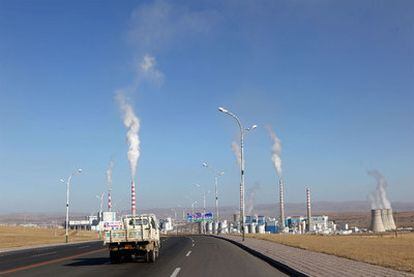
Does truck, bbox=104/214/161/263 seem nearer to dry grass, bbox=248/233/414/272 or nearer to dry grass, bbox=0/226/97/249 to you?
dry grass, bbox=248/233/414/272

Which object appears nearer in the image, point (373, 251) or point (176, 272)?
point (176, 272)

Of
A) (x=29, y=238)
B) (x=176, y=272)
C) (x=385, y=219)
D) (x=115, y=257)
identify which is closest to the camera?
(x=176, y=272)

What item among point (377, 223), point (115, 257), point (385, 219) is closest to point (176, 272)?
point (115, 257)

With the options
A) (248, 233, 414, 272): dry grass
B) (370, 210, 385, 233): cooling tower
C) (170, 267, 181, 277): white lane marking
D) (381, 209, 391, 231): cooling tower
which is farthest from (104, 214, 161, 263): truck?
(381, 209, 391, 231): cooling tower

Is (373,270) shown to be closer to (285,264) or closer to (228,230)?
(285,264)

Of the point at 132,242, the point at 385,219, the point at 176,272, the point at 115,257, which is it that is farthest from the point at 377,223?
the point at 176,272

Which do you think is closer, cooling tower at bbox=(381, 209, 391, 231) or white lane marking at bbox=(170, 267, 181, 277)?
white lane marking at bbox=(170, 267, 181, 277)

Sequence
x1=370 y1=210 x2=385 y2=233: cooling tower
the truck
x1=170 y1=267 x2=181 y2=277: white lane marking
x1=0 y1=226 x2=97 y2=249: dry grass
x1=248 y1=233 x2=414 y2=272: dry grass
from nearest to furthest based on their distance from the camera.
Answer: x1=170 y1=267 x2=181 y2=277: white lane marking
x1=248 y1=233 x2=414 y2=272: dry grass
the truck
x1=0 y1=226 x2=97 y2=249: dry grass
x1=370 y1=210 x2=385 y2=233: cooling tower

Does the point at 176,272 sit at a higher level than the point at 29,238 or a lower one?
higher

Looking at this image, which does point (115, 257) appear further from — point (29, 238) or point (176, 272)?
point (29, 238)

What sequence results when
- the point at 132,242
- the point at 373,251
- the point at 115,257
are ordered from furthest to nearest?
the point at 373,251, the point at 115,257, the point at 132,242

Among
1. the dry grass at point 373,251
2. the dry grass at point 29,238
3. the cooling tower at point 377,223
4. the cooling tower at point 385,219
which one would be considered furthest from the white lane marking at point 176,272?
the cooling tower at point 385,219

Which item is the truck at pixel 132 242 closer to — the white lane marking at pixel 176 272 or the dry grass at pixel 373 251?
the white lane marking at pixel 176 272

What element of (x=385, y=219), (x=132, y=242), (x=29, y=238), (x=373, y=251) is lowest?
(x=29, y=238)
